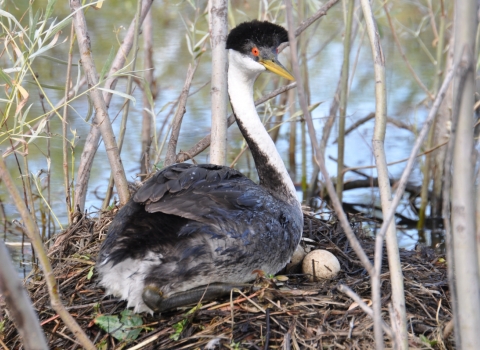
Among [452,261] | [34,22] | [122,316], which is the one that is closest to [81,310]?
[122,316]

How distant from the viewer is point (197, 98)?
775 cm

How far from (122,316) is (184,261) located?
1.15 feet

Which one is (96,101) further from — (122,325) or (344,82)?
(344,82)

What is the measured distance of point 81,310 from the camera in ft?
9.38

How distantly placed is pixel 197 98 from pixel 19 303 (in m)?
6.40

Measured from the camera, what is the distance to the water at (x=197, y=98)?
6.00 meters

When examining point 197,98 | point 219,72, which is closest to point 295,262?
point 219,72

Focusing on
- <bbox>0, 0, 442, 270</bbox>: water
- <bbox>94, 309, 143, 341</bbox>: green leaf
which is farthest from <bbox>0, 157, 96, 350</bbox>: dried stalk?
<bbox>0, 0, 442, 270</bbox>: water

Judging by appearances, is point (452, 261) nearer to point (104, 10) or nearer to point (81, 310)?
point (81, 310)

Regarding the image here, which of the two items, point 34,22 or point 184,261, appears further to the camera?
point 34,22

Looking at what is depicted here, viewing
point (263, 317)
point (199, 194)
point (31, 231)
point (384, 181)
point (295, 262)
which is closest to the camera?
point (31, 231)

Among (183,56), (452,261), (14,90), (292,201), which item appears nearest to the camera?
(452,261)

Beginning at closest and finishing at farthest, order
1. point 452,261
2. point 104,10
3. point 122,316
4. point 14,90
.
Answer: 1. point 452,261
2. point 122,316
3. point 14,90
4. point 104,10

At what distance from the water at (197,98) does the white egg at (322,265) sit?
7.52 feet
